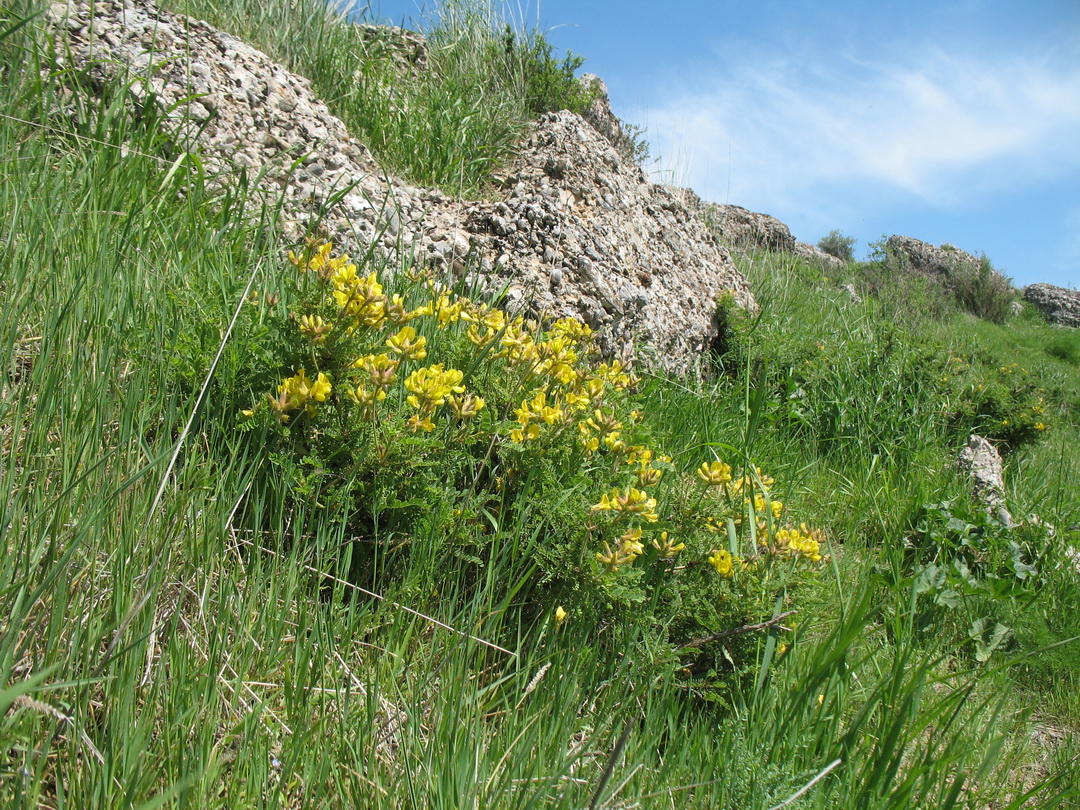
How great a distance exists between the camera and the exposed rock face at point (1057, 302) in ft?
54.2

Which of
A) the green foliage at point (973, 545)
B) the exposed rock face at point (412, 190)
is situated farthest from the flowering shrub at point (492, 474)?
the green foliage at point (973, 545)

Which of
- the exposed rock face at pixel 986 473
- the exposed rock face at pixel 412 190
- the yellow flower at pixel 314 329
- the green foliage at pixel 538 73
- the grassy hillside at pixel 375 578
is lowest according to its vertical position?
the grassy hillside at pixel 375 578

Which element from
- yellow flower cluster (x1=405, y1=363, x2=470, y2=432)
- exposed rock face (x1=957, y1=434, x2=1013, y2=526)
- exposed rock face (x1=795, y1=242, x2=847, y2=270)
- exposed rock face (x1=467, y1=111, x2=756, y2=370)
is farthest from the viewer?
exposed rock face (x1=795, y1=242, x2=847, y2=270)

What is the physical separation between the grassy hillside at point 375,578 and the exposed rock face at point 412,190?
349 millimetres

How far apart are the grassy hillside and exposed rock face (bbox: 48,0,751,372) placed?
1.15 feet

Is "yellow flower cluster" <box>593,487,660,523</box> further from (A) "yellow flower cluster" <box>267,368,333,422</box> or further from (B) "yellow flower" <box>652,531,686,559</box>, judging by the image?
(A) "yellow flower cluster" <box>267,368,333,422</box>

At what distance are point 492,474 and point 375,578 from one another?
0.41 m

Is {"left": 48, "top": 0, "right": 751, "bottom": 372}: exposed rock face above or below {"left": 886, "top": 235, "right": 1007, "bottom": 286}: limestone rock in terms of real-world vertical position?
below

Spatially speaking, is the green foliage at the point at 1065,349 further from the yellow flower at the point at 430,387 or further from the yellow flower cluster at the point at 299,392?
the yellow flower cluster at the point at 299,392

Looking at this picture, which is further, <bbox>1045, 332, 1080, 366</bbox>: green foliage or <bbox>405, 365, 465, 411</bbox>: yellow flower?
<bbox>1045, 332, 1080, 366</bbox>: green foliage

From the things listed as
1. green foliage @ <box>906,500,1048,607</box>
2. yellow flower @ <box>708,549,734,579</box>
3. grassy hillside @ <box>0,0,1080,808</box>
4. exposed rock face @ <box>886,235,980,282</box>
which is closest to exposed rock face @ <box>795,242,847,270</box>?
exposed rock face @ <box>886,235,980,282</box>

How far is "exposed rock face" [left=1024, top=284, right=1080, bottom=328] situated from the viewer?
1653 centimetres

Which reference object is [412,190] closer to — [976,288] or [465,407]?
[465,407]

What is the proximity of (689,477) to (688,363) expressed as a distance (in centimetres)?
211
